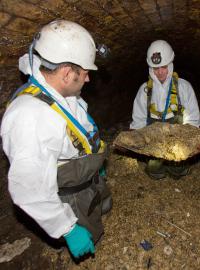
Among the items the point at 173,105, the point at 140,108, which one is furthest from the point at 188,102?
the point at 140,108

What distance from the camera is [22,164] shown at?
69.7 inches

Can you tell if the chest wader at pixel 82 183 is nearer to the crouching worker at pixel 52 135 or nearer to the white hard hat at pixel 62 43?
the crouching worker at pixel 52 135

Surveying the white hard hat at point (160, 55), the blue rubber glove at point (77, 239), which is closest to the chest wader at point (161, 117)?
the white hard hat at point (160, 55)

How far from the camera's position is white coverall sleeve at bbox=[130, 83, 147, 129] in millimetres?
3869

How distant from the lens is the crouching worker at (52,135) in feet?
5.90

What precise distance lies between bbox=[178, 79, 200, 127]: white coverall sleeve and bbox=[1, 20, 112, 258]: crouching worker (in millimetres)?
1859

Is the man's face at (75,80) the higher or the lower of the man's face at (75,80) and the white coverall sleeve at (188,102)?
the higher

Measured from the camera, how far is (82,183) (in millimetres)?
2451

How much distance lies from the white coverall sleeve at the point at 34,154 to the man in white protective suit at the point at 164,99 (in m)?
2.14

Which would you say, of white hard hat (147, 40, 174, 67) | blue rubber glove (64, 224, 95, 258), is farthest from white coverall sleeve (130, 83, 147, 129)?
blue rubber glove (64, 224, 95, 258)

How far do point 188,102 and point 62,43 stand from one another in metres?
2.32

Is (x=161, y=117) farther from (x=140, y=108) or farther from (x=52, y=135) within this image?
(x=52, y=135)

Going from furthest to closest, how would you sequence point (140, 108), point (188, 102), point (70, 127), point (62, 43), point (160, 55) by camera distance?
1. point (140, 108)
2. point (188, 102)
3. point (160, 55)
4. point (70, 127)
5. point (62, 43)

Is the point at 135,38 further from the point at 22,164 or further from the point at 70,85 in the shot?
the point at 22,164
